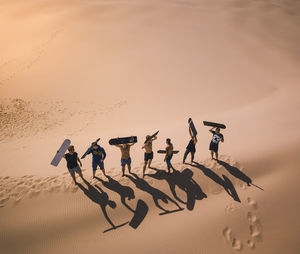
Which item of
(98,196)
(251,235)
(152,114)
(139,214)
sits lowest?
(251,235)

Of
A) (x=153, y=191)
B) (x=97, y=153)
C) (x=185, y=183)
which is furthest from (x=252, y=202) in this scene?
(x=97, y=153)

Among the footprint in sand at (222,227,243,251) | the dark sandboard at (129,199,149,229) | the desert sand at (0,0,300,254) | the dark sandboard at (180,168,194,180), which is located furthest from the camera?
the dark sandboard at (180,168,194,180)

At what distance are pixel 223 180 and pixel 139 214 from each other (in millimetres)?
2782

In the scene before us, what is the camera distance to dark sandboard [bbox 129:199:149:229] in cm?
483

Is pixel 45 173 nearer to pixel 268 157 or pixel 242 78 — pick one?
pixel 268 157

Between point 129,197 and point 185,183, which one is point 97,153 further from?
point 185,183

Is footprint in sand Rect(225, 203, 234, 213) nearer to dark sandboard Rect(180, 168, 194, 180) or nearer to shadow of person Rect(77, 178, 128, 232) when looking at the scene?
dark sandboard Rect(180, 168, 194, 180)

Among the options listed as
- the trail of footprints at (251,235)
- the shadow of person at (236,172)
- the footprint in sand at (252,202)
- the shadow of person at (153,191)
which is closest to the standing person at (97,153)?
the shadow of person at (153,191)

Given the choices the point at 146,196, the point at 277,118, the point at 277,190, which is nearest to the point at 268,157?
the point at 277,190

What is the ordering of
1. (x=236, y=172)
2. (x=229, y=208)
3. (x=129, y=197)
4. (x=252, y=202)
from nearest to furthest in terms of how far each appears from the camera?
(x=229, y=208)
(x=252, y=202)
(x=129, y=197)
(x=236, y=172)

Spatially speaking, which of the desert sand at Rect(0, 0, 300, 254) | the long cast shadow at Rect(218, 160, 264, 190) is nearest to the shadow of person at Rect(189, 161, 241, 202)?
the desert sand at Rect(0, 0, 300, 254)

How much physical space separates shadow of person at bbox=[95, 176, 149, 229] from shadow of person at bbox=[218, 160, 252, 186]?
9.84ft

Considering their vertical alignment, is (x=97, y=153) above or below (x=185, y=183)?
above

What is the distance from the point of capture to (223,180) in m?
5.79
